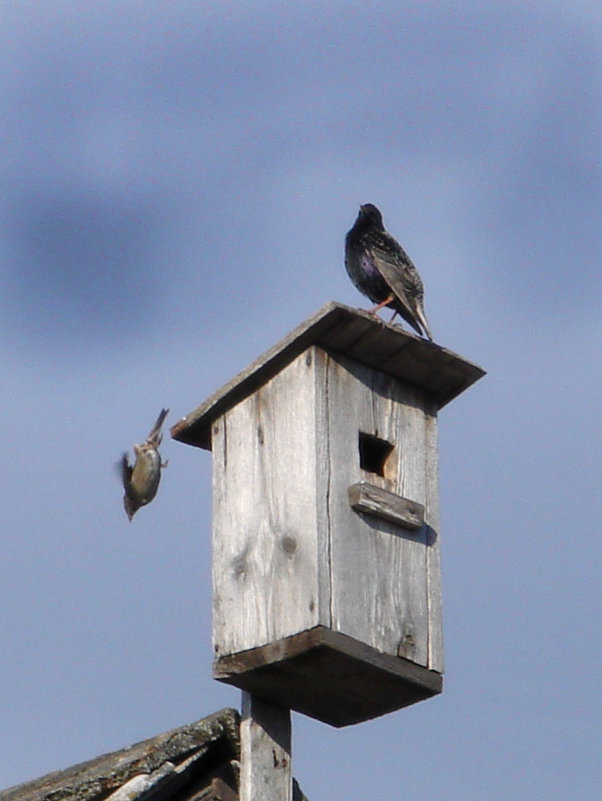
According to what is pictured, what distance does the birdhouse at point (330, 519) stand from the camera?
23.5 feet

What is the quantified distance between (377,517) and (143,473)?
1.59 m

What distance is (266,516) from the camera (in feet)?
24.4

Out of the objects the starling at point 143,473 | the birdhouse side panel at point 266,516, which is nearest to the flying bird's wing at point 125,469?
the starling at point 143,473

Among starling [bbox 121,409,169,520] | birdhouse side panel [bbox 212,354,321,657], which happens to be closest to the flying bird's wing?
starling [bbox 121,409,169,520]

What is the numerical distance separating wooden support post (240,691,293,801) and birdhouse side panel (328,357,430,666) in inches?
19.1

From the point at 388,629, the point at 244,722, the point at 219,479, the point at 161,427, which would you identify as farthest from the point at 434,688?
the point at 161,427

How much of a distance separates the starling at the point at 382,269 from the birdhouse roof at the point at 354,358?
562 mm

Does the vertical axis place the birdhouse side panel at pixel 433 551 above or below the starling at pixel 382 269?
below

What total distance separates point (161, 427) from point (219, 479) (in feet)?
3.08

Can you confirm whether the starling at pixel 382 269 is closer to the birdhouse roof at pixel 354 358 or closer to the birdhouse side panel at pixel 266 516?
the birdhouse roof at pixel 354 358

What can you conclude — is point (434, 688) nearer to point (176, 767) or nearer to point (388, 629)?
point (388, 629)

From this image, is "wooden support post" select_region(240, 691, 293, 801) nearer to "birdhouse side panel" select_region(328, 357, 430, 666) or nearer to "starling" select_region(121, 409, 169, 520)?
"birdhouse side panel" select_region(328, 357, 430, 666)

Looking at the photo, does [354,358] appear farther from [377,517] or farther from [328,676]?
[328,676]

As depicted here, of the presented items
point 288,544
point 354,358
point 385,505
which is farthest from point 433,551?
point 354,358
